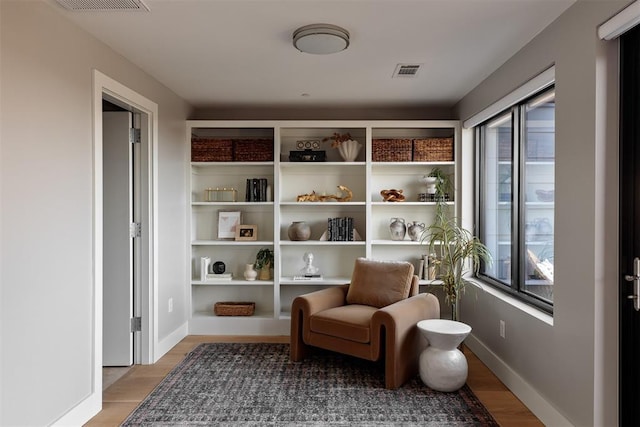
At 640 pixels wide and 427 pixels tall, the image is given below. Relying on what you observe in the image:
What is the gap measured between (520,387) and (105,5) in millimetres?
3404

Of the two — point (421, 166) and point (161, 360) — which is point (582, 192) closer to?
point (421, 166)

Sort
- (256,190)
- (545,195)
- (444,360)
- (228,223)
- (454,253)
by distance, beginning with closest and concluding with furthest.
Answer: (545,195)
(444,360)
(454,253)
(256,190)
(228,223)

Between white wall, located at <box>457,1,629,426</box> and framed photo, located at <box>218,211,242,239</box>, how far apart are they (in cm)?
301

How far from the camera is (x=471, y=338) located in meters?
3.94

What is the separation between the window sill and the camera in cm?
270

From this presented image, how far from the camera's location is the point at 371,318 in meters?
3.25

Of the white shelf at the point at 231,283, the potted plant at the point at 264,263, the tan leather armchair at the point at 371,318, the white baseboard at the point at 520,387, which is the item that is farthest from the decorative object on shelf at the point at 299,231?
the white baseboard at the point at 520,387

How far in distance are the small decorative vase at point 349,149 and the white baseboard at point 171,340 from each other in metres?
2.39

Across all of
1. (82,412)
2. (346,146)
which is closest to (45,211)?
(82,412)

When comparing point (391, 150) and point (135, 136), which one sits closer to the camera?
point (135, 136)

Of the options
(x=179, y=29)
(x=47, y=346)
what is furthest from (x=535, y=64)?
(x=47, y=346)

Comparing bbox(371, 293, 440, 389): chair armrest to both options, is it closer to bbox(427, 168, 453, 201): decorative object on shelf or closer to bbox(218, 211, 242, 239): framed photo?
bbox(427, 168, 453, 201): decorative object on shelf

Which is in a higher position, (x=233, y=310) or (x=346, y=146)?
(x=346, y=146)

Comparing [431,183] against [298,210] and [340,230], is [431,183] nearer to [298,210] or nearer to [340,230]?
[340,230]
